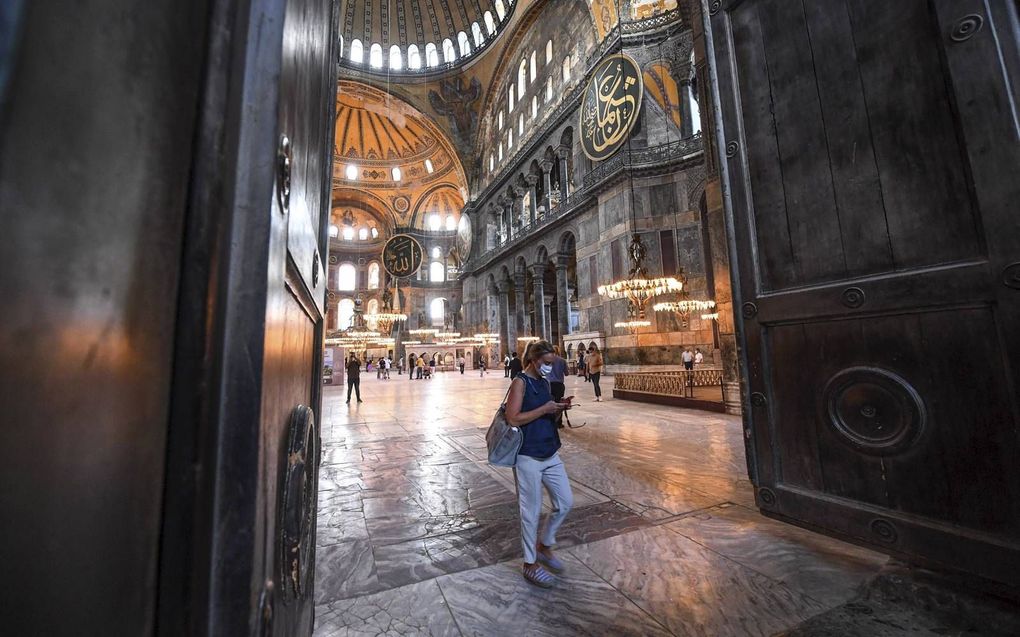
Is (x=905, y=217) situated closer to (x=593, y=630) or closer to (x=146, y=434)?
(x=593, y=630)

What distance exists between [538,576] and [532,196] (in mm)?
19947

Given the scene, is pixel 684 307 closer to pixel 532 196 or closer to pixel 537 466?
pixel 532 196

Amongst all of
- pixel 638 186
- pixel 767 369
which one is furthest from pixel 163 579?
pixel 638 186

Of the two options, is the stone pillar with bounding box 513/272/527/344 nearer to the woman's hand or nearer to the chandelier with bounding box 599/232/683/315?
the chandelier with bounding box 599/232/683/315

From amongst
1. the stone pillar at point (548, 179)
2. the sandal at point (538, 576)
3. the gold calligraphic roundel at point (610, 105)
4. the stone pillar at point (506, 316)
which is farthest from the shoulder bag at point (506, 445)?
the stone pillar at point (506, 316)

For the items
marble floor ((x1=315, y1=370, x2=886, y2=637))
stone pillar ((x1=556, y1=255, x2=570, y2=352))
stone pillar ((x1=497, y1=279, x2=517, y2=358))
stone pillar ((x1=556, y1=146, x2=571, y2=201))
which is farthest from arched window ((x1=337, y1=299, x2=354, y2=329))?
marble floor ((x1=315, y1=370, x2=886, y2=637))

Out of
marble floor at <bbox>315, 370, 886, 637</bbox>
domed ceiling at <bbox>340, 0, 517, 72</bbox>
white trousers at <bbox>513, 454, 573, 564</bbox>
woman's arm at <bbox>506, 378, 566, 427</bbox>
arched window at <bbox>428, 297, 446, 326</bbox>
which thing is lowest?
marble floor at <bbox>315, 370, 886, 637</bbox>

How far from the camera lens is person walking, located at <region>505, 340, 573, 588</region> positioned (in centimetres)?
197

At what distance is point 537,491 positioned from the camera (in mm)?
2014

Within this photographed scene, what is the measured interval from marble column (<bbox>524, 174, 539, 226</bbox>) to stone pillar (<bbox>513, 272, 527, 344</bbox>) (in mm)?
3050

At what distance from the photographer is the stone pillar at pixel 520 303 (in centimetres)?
2184

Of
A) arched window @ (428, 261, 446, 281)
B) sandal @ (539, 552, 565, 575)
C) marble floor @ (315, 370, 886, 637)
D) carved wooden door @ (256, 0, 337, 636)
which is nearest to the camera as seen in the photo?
carved wooden door @ (256, 0, 337, 636)

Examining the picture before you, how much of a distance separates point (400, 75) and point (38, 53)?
2890cm

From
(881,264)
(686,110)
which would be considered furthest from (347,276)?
(881,264)
